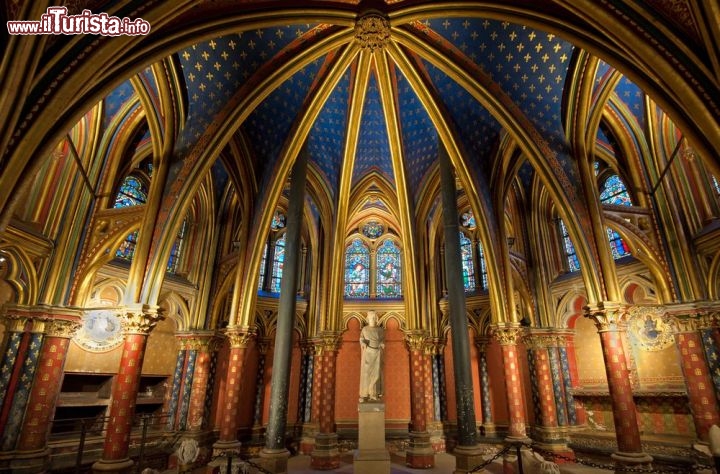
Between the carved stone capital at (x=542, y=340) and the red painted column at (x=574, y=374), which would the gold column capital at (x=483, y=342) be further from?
the carved stone capital at (x=542, y=340)

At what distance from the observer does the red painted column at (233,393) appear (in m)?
10.6

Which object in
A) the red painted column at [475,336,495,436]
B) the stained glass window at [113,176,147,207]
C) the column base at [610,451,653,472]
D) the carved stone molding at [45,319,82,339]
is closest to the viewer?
the column base at [610,451,653,472]

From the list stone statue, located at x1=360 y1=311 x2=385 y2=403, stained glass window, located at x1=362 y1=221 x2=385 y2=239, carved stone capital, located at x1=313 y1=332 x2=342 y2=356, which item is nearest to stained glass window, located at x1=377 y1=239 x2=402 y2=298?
stained glass window, located at x1=362 y1=221 x2=385 y2=239

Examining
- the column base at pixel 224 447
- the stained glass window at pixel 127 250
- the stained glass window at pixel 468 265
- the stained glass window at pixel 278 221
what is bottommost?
the column base at pixel 224 447

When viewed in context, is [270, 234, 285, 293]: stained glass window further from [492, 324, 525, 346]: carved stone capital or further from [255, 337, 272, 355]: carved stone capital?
[492, 324, 525, 346]: carved stone capital

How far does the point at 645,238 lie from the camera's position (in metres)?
10.9

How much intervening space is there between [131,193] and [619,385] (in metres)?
16.0

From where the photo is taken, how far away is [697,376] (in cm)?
961

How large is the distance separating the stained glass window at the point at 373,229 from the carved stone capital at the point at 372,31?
12.0 meters

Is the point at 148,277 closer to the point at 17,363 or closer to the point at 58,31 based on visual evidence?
the point at 17,363

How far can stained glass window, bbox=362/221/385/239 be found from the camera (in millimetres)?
21625

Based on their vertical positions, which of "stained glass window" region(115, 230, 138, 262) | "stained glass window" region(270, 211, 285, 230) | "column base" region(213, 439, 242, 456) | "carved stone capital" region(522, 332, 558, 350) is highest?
"stained glass window" region(270, 211, 285, 230)

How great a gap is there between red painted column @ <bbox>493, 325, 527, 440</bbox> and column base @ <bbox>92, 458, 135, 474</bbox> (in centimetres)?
933

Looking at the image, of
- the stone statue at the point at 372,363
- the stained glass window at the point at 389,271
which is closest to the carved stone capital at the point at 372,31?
the stone statue at the point at 372,363
